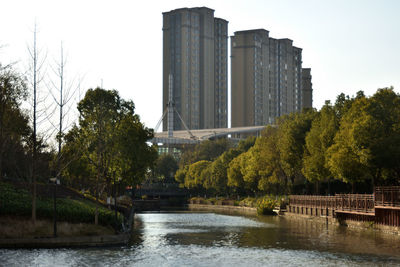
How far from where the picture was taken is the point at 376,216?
56.1 meters

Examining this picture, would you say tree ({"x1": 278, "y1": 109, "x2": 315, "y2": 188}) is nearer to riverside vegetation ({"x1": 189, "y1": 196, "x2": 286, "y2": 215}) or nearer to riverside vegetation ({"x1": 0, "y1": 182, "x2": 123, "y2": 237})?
riverside vegetation ({"x1": 189, "y1": 196, "x2": 286, "y2": 215})

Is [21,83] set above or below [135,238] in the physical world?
above

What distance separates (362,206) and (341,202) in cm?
653

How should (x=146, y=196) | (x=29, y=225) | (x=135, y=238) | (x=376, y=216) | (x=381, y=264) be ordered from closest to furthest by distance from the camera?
(x=381, y=264) → (x=29, y=225) → (x=135, y=238) → (x=376, y=216) → (x=146, y=196)

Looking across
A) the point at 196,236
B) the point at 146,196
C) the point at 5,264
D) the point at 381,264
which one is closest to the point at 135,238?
the point at 196,236

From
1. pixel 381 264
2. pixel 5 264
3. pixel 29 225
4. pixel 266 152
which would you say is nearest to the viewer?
pixel 5 264

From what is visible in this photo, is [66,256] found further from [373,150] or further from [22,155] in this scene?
[373,150]

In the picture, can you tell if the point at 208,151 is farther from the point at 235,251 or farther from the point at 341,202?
the point at 235,251

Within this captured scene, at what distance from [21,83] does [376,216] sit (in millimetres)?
33774

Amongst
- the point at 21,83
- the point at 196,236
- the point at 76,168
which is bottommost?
the point at 196,236

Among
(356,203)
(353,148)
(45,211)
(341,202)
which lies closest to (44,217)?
(45,211)

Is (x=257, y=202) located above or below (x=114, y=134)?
below

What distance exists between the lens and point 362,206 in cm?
5944

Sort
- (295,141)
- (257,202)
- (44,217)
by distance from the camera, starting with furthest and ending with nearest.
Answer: (257,202) → (295,141) → (44,217)
